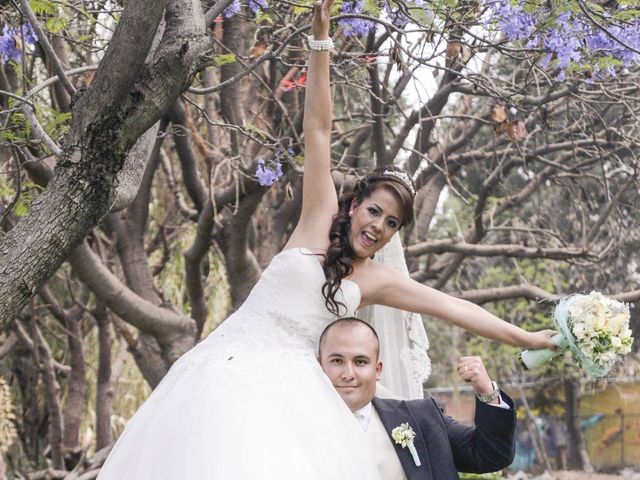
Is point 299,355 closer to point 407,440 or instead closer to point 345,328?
point 345,328

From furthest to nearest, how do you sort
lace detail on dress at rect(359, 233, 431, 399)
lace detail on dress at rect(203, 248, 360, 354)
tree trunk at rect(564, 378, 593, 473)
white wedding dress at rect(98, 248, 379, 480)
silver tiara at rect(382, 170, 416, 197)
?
tree trunk at rect(564, 378, 593, 473) < lace detail on dress at rect(359, 233, 431, 399) < silver tiara at rect(382, 170, 416, 197) < lace detail on dress at rect(203, 248, 360, 354) < white wedding dress at rect(98, 248, 379, 480)

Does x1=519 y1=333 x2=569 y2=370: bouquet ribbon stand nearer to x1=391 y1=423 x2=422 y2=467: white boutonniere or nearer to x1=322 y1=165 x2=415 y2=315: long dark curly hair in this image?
x1=391 y1=423 x2=422 y2=467: white boutonniere

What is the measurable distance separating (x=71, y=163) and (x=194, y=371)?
80cm

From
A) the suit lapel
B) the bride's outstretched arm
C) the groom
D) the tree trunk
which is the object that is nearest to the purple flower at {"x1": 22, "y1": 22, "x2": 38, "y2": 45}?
the bride's outstretched arm

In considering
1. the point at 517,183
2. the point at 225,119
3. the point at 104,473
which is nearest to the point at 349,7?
the point at 225,119

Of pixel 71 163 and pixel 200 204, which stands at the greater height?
pixel 200 204

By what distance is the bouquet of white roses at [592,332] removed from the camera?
121 inches

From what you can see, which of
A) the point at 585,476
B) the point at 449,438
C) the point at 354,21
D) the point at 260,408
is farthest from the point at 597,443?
the point at 260,408

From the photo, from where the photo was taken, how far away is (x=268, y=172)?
5.64 m

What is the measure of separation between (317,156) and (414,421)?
0.99 meters

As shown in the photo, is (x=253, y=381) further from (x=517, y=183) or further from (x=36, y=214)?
(x=517, y=183)

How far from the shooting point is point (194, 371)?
10.2 ft

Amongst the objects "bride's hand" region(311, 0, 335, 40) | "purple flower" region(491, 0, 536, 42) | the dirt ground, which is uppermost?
"purple flower" region(491, 0, 536, 42)

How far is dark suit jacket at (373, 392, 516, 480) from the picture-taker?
3.20m
